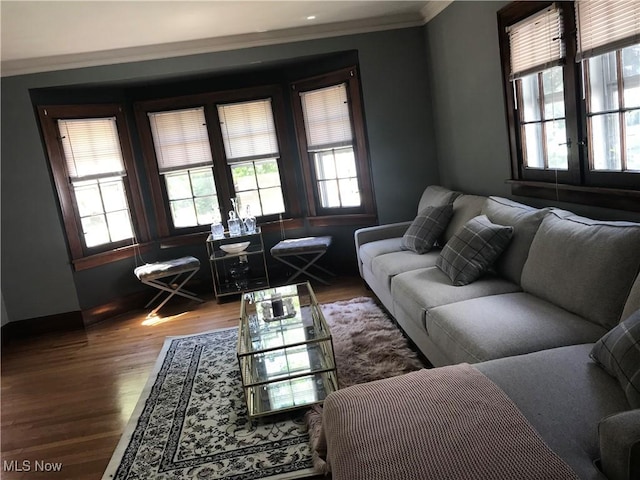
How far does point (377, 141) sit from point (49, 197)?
126 inches

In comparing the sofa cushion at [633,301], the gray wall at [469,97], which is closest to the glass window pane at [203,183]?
the gray wall at [469,97]

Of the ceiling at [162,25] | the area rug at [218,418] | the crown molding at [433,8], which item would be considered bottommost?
the area rug at [218,418]

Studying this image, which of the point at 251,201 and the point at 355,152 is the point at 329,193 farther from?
the point at 251,201

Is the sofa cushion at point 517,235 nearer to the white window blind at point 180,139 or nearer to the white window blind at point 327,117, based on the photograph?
the white window blind at point 327,117

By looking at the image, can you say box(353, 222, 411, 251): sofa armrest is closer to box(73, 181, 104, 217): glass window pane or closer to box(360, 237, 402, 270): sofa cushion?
box(360, 237, 402, 270): sofa cushion

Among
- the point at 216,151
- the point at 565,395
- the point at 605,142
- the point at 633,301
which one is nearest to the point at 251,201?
the point at 216,151

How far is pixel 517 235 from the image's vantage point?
2.97 meters

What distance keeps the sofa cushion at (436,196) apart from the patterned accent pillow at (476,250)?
41.0 inches

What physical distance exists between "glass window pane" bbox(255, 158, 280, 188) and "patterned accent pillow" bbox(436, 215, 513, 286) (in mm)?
2926

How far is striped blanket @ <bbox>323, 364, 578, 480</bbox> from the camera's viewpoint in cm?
142

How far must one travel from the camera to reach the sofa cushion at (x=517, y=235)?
287 centimetres

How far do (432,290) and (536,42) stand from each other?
169 cm

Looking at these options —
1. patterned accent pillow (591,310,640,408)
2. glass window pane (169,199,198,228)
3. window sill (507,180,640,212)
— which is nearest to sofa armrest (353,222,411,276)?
window sill (507,180,640,212)

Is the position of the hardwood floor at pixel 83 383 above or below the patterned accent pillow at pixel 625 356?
below
